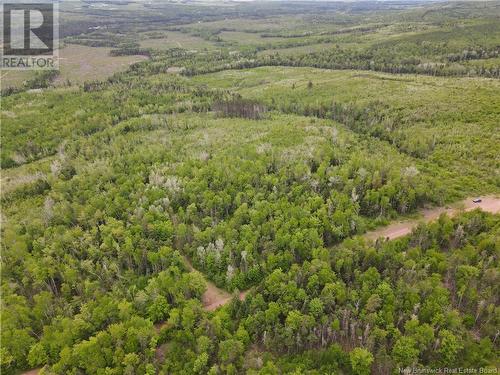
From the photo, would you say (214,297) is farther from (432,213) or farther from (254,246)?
(432,213)

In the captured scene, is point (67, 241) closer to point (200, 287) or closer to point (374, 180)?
point (200, 287)

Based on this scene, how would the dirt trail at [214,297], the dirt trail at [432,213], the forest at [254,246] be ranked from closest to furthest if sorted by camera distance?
the forest at [254,246] → the dirt trail at [214,297] → the dirt trail at [432,213]

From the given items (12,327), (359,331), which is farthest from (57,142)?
(359,331)

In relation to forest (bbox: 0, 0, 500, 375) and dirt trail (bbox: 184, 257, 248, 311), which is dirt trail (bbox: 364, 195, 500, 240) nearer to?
forest (bbox: 0, 0, 500, 375)

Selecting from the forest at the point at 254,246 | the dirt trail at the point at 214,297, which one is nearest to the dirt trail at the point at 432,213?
the forest at the point at 254,246

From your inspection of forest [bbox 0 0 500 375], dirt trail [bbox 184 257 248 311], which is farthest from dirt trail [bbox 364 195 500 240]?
dirt trail [bbox 184 257 248 311]

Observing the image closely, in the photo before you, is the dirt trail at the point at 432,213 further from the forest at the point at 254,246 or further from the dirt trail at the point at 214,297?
the dirt trail at the point at 214,297
